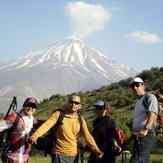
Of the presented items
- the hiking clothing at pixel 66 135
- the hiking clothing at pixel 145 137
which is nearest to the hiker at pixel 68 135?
the hiking clothing at pixel 66 135

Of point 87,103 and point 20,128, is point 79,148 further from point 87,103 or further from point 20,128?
point 87,103

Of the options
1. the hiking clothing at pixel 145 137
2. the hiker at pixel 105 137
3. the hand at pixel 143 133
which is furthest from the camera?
the hiker at pixel 105 137

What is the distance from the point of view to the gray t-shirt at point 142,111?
4246mm

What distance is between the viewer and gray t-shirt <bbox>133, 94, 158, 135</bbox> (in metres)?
4.25

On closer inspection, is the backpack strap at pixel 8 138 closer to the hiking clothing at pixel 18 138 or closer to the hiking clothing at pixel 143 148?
the hiking clothing at pixel 18 138

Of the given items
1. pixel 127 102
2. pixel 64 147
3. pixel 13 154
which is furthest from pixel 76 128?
pixel 127 102

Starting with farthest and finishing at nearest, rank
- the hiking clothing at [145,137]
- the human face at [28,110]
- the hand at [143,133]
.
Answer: the human face at [28,110] < the hiking clothing at [145,137] < the hand at [143,133]

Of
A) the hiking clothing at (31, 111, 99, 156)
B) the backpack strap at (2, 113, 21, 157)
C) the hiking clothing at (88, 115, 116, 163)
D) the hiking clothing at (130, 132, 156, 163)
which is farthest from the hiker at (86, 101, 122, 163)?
the backpack strap at (2, 113, 21, 157)

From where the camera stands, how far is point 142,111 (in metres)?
4.39

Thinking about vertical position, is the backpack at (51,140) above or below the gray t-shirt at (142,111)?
below

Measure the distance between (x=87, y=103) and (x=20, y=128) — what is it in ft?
126

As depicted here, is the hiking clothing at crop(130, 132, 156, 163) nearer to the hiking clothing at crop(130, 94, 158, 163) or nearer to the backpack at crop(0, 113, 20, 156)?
the hiking clothing at crop(130, 94, 158, 163)

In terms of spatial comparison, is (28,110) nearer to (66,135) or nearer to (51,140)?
(51,140)

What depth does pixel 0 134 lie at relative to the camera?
4.27m
